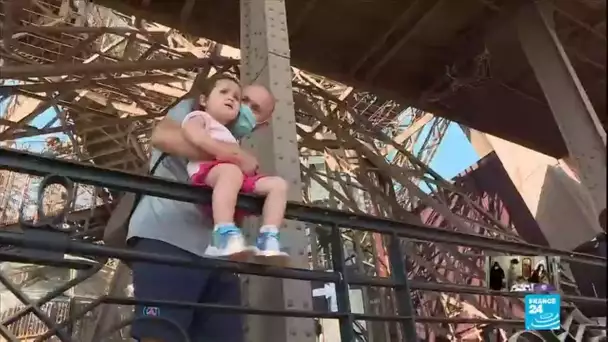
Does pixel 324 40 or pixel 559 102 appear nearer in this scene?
pixel 559 102

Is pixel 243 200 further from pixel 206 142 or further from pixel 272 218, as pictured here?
pixel 206 142

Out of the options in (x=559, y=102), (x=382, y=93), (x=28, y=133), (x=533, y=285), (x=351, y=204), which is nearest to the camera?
(x=533, y=285)

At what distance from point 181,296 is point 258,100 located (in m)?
1.07

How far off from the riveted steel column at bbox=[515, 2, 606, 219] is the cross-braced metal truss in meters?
2.92

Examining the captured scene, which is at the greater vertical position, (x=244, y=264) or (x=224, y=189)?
(x=224, y=189)

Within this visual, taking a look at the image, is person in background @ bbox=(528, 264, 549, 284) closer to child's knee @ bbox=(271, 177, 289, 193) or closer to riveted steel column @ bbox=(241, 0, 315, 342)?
riveted steel column @ bbox=(241, 0, 315, 342)

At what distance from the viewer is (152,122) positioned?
12.1 meters

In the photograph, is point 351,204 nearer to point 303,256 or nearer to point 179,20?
point 179,20

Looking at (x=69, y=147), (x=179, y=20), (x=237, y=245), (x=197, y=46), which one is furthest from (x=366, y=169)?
(x=237, y=245)

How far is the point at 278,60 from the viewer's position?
4207mm

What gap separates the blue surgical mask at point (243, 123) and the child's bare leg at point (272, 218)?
0.51 m

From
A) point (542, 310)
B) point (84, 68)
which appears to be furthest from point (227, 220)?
point (84, 68)

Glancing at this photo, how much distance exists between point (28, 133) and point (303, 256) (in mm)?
8072

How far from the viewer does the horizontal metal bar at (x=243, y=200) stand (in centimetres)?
232
